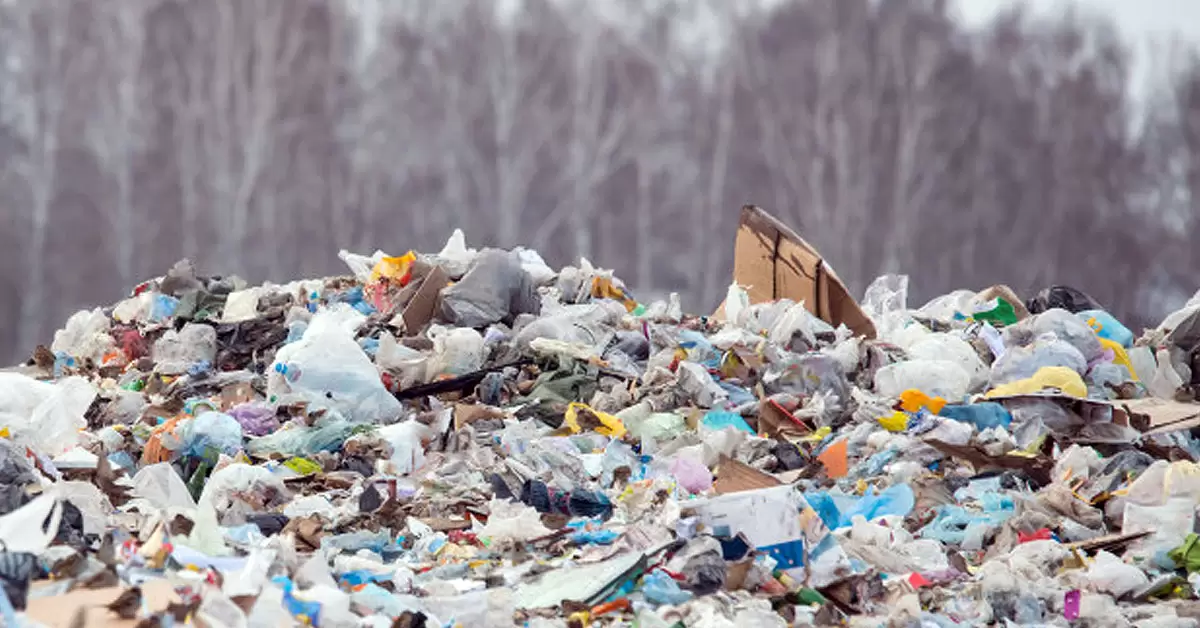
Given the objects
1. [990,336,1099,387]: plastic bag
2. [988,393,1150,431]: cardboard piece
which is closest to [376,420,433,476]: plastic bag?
[988,393,1150,431]: cardboard piece

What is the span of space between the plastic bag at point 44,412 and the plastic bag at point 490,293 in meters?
1.75

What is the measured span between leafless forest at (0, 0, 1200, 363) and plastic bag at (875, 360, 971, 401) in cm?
1341

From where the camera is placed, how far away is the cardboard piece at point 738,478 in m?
4.78

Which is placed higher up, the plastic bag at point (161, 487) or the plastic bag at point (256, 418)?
the plastic bag at point (161, 487)

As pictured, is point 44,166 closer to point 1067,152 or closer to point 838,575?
point 1067,152

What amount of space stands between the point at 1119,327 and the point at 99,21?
1571 cm

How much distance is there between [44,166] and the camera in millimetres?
19078

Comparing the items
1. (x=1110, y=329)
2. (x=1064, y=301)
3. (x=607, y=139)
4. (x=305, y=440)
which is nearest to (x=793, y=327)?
(x=1110, y=329)

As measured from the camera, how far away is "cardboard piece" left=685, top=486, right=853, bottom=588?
406 cm

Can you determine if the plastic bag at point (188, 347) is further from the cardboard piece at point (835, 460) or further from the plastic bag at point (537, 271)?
the cardboard piece at point (835, 460)

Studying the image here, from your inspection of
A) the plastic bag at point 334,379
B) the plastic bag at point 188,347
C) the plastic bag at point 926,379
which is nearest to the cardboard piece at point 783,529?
the plastic bag at point 334,379

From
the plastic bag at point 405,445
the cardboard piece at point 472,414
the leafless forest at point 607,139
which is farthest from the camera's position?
the leafless forest at point 607,139

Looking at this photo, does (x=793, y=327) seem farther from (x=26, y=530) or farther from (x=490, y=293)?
(x=26, y=530)

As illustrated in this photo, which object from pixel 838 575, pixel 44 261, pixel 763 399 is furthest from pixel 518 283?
pixel 44 261
